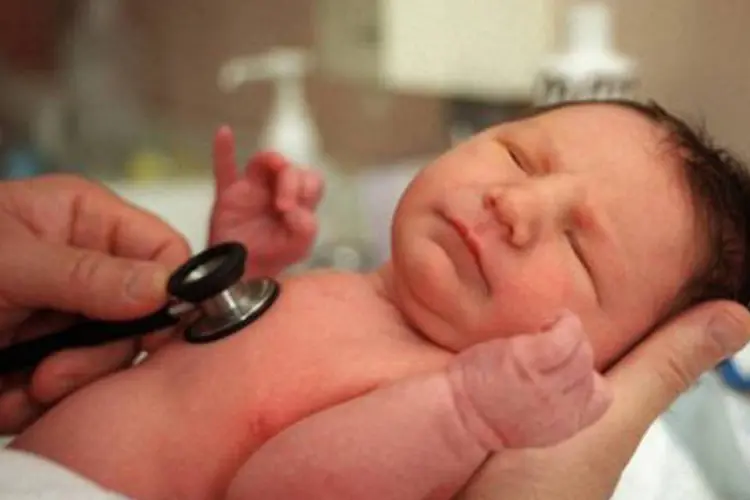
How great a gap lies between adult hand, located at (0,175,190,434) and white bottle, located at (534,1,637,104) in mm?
730

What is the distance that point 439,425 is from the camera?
645mm

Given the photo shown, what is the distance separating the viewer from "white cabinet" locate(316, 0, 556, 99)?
1787mm

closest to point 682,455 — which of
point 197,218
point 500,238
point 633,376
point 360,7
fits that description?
point 633,376

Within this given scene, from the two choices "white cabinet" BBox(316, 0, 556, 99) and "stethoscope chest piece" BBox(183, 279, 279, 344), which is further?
"white cabinet" BBox(316, 0, 556, 99)

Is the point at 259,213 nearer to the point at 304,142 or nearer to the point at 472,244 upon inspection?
the point at 472,244

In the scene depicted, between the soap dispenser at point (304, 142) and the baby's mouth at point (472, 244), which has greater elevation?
the baby's mouth at point (472, 244)

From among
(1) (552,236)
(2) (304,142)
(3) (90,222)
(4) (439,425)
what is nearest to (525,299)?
(1) (552,236)

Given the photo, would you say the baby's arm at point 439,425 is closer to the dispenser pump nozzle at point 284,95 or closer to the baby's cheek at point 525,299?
the baby's cheek at point 525,299

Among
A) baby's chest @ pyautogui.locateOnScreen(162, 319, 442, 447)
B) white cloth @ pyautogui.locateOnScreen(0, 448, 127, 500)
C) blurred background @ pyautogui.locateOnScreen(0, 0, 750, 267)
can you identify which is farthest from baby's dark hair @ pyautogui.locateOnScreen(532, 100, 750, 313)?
blurred background @ pyautogui.locateOnScreen(0, 0, 750, 267)

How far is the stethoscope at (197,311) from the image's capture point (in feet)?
2.48

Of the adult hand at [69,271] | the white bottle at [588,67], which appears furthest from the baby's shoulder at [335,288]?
the white bottle at [588,67]

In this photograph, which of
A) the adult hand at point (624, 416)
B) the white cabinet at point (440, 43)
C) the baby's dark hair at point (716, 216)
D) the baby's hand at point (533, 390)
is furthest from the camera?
the white cabinet at point (440, 43)

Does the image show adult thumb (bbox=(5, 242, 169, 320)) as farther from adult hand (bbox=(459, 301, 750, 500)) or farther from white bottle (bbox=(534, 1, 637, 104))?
white bottle (bbox=(534, 1, 637, 104))

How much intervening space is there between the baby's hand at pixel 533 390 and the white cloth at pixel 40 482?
8.8 inches
